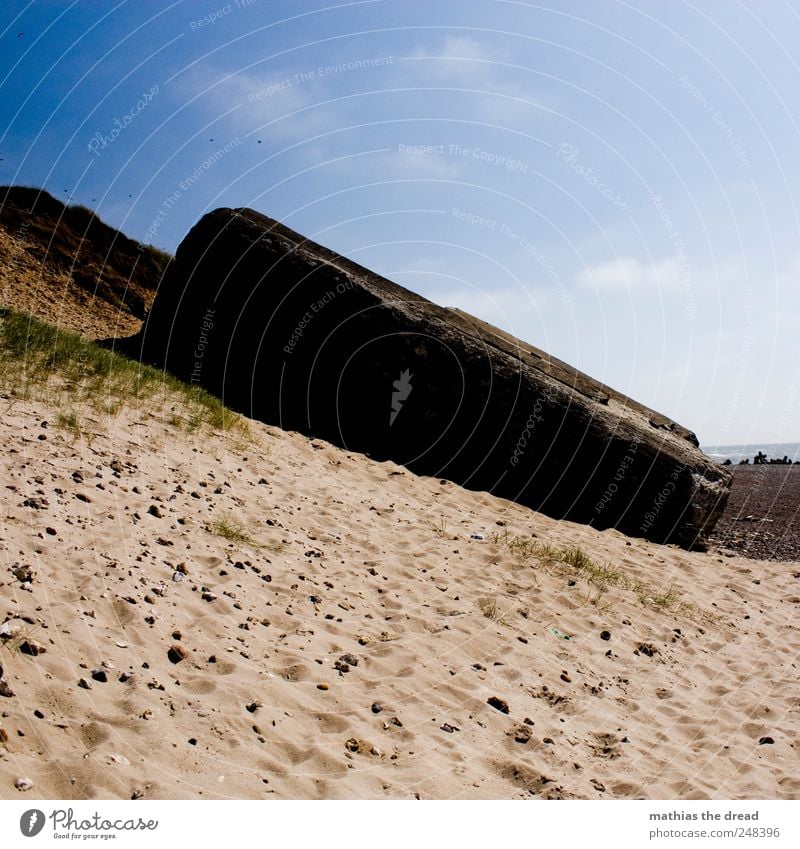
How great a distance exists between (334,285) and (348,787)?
27.5 ft

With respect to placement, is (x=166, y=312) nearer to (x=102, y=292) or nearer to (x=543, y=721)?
(x=102, y=292)

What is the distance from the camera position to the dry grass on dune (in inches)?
153

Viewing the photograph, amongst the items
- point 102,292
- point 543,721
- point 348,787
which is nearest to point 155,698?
point 348,787

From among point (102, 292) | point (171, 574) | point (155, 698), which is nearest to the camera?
point (155, 698)

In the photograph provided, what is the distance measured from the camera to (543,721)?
4.96 metres

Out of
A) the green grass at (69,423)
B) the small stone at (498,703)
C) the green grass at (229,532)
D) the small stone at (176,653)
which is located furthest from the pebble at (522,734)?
the green grass at (69,423)

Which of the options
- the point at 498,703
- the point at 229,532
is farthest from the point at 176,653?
the point at 498,703

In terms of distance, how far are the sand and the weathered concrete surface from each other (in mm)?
2138

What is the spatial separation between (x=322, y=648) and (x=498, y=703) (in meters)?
1.39

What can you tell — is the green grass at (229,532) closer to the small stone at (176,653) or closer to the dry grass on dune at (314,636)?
the dry grass on dune at (314,636)
